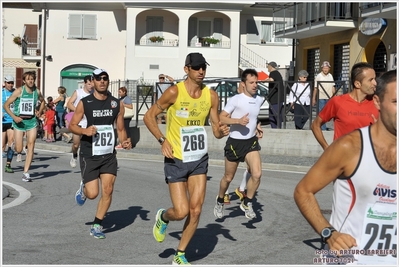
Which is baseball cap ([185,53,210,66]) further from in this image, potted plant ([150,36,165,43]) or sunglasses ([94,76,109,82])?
potted plant ([150,36,165,43])

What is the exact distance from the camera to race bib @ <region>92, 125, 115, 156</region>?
9188 mm

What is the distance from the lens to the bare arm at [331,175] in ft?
13.0

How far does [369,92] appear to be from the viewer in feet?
26.8

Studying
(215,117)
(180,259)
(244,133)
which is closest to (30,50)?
(244,133)

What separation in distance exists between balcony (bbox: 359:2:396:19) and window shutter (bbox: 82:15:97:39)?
22371 mm

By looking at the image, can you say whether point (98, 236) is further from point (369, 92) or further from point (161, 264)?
point (369, 92)

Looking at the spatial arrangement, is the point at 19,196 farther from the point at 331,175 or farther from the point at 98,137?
the point at 331,175

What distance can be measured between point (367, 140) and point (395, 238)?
56cm

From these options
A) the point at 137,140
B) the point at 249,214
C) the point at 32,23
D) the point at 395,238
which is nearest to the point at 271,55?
the point at 32,23

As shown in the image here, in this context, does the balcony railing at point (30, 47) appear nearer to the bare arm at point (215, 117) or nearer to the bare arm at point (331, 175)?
the bare arm at point (215, 117)

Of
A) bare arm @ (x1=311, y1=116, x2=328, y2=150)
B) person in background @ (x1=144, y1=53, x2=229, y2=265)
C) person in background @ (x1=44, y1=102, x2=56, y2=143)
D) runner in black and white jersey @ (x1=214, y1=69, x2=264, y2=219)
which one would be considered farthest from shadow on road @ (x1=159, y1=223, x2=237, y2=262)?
person in background @ (x1=44, y1=102, x2=56, y2=143)

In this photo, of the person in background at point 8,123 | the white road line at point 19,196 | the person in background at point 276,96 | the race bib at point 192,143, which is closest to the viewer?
the race bib at point 192,143

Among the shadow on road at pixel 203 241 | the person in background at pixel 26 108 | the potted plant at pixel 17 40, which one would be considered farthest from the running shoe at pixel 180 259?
the potted plant at pixel 17 40

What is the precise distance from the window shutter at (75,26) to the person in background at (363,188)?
4429 cm
